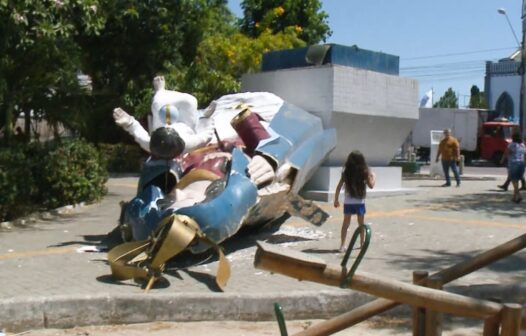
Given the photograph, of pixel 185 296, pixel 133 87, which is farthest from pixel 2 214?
pixel 133 87

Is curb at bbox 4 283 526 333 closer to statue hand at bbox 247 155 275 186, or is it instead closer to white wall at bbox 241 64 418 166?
statue hand at bbox 247 155 275 186

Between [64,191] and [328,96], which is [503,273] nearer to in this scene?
[328,96]

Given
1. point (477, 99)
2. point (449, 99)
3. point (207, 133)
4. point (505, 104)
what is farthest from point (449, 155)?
point (449, 99)

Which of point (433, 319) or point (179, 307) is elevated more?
point (433, 319)

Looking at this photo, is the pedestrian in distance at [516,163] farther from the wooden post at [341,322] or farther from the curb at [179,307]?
the wooden post at [341,322]

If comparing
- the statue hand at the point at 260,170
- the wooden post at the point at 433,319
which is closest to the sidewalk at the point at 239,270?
the statue hand at the point at 260,170

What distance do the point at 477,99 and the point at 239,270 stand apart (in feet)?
194

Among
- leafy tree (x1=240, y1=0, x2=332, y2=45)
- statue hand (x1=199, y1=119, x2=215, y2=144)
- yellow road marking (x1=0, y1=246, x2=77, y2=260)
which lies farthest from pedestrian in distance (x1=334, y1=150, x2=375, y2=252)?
leafy tree (x1=240, y1=0, x2=332, y2=45)

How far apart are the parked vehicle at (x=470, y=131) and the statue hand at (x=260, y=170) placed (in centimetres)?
2902

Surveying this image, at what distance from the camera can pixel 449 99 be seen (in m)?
74.8

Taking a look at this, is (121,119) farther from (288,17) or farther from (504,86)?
(504,86)

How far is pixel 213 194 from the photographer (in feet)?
30.8

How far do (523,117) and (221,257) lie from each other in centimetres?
3315

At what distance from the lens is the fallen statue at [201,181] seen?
28.5ft
